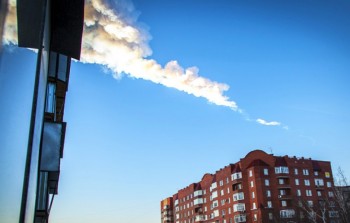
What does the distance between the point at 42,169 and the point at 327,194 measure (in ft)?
234

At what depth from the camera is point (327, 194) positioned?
2687 inches

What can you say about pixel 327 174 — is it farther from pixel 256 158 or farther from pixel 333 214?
pixel 256 158

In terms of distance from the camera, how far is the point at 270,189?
212ft

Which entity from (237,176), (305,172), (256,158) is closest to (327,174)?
(305,172)

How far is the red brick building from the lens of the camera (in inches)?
2466

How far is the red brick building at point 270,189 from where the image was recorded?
6262 centimetres

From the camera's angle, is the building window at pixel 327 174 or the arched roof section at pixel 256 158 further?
the building window at pixel 327 174

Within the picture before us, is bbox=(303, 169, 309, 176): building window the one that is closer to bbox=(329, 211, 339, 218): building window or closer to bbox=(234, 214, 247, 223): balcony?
bbox=(329, 211, 339, 218): building window

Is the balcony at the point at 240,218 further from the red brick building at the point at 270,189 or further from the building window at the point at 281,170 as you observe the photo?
the building window at the point at 281,170

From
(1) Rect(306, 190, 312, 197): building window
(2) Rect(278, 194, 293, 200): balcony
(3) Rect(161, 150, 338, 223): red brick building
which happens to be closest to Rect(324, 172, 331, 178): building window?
(3) Rect(161, 150, 338, 223): red brick building

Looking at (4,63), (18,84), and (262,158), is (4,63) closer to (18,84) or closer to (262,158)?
(18,84)

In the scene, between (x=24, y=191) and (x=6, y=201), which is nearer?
(x=6, y=201)

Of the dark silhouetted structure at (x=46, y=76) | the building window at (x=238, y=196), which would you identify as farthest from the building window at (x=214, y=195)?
the dark silhouetted structure at (x=46, y=76)

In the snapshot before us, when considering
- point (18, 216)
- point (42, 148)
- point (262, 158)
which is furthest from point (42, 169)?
point (262, 158)
